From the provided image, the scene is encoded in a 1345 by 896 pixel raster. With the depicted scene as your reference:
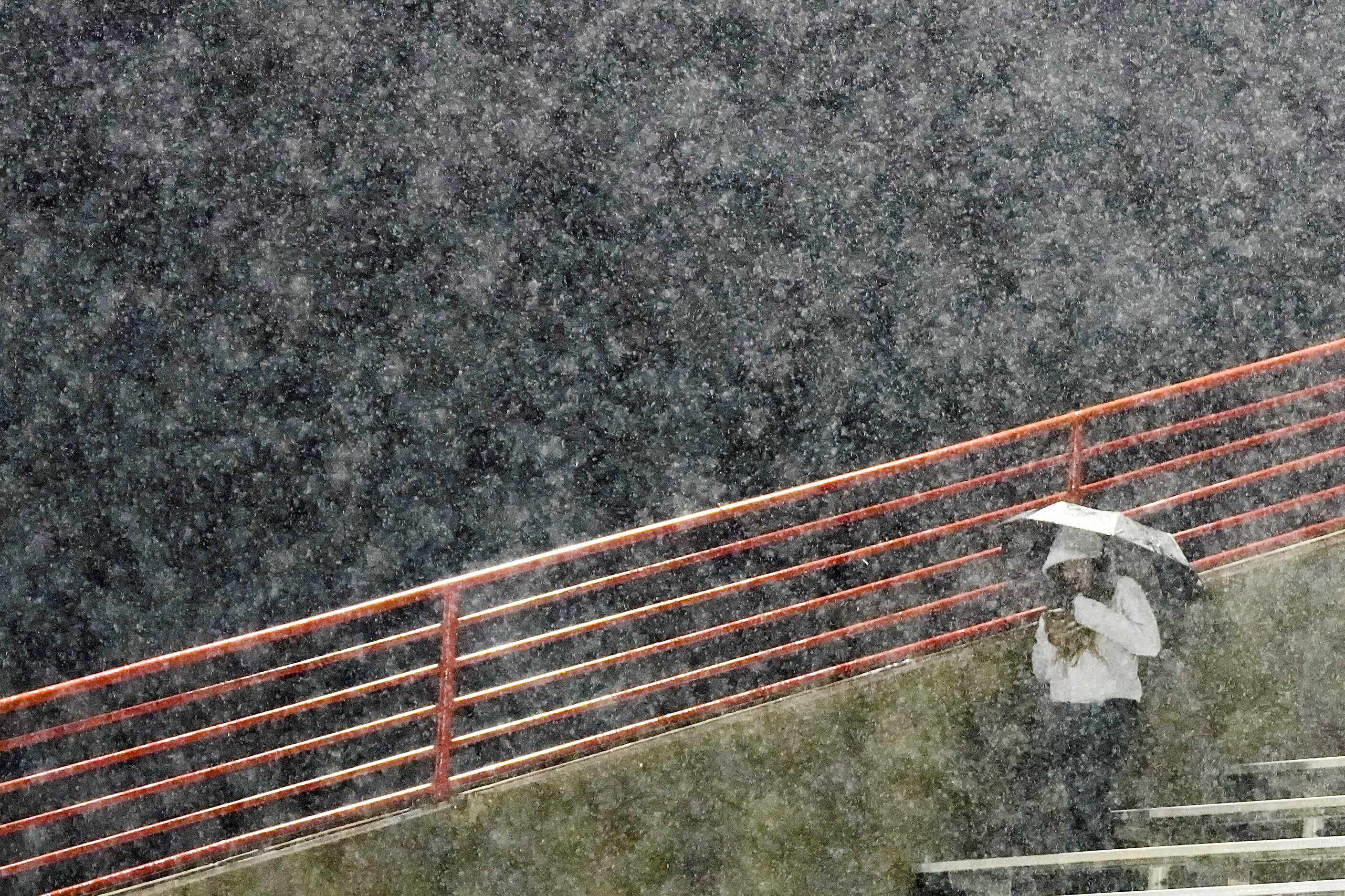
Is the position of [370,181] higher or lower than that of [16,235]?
higher

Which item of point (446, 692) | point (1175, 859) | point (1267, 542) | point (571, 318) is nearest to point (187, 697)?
point (446, 692)

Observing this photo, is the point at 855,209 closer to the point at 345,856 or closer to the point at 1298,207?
the point at 1298,207

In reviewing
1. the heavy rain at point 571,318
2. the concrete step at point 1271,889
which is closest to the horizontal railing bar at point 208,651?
the concrete step at point 1271,889

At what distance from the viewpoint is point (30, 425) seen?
927 centimetres

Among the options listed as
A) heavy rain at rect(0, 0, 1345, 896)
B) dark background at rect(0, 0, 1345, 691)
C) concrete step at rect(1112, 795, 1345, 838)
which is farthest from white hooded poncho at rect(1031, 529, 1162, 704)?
dark background at rect(0, 0, 1345, 691)

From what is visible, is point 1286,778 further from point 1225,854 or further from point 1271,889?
point 1271,889

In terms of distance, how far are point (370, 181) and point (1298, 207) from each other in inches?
285

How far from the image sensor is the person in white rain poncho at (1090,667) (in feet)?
14.6

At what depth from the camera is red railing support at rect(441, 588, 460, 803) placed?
4766mm

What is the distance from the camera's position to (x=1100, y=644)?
4.66 metres

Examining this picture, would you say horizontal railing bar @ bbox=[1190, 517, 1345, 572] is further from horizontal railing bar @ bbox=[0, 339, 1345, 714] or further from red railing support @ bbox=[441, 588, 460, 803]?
red railing support @ bbox=[441, 588, 460, 803]

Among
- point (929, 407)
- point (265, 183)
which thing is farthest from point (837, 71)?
point (265, 183)

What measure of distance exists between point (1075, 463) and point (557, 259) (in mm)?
5335

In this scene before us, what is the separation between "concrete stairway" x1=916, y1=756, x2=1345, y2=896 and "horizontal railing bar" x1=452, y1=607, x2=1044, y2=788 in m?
0.86
